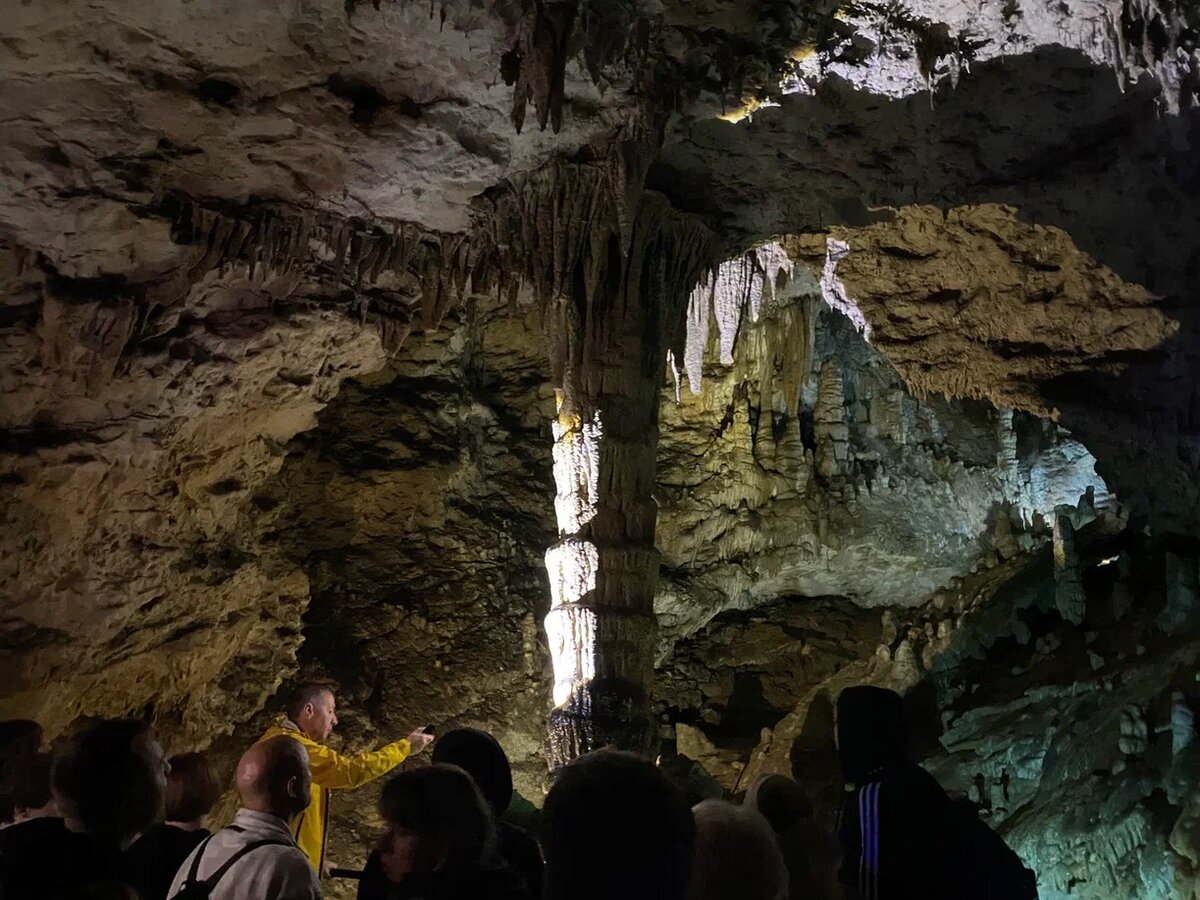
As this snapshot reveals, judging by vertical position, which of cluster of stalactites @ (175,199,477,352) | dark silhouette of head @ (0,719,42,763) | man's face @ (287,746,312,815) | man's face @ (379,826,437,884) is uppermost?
cluster of stalactites @ (175,199,477,352)

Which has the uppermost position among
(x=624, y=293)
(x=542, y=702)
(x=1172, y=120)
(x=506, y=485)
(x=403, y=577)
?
(x=1172, y=120)

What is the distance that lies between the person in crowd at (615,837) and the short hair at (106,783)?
1.22 m

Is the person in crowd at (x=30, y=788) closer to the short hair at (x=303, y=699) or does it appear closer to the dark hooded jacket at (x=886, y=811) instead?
the short hair at (x=303, y=699)

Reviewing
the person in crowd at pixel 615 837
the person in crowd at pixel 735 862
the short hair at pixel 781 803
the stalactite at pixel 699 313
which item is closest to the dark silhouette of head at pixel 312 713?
the short hair at pixel 781 803

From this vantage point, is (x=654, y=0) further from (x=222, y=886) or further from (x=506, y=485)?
(x=506, y=485)

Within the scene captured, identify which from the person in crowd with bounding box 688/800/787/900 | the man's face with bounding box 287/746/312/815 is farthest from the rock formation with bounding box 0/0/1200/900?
the person in crowd with bounding box 688/800/787/900

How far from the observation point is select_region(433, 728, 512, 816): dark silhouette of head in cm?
239

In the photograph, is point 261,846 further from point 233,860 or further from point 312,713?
point 312,713

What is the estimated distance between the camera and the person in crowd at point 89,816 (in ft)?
6.63

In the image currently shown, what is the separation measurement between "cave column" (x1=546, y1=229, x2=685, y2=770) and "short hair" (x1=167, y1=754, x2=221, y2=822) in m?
2.32

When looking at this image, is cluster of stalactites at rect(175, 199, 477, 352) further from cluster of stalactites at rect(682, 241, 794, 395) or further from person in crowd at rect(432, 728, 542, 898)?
person in crowd at rect(432, 728, 542, 898)

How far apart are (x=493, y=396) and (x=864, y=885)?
759 centimetres

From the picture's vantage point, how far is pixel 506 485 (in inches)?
354

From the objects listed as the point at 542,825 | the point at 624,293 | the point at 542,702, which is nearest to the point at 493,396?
the point at 542,702
